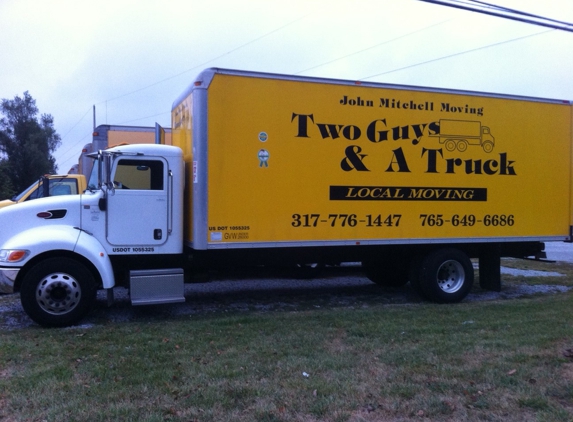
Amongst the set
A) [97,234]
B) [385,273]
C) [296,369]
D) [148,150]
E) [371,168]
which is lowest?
[296,369]

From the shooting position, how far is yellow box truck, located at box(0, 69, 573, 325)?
26.2 feet

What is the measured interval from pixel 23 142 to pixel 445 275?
1874 inches

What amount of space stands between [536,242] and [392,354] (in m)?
5.60

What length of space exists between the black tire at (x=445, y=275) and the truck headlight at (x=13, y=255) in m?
6.26

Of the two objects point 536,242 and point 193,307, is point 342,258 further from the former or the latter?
point 536,242

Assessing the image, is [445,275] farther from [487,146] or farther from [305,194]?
[305,194]

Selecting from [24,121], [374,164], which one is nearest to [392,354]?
[374,164]

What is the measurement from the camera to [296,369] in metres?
5.68

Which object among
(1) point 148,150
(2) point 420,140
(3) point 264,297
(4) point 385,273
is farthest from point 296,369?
(4) point 385,273

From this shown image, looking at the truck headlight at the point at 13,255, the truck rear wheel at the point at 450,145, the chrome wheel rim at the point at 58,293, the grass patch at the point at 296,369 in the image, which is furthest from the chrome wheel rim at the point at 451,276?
the truck headlight at the point at 13,255

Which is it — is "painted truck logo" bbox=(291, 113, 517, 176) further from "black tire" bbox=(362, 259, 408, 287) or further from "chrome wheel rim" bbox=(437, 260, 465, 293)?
"black tire" bbox=(362, 259, 408, 287)

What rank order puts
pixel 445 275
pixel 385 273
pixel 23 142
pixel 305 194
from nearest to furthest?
pixel 305 194, pixel 445 275, pixel 385 273, pixel 23 142

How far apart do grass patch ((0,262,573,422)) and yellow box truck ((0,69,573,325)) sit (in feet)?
3.38

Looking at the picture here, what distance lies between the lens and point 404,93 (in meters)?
9.34
